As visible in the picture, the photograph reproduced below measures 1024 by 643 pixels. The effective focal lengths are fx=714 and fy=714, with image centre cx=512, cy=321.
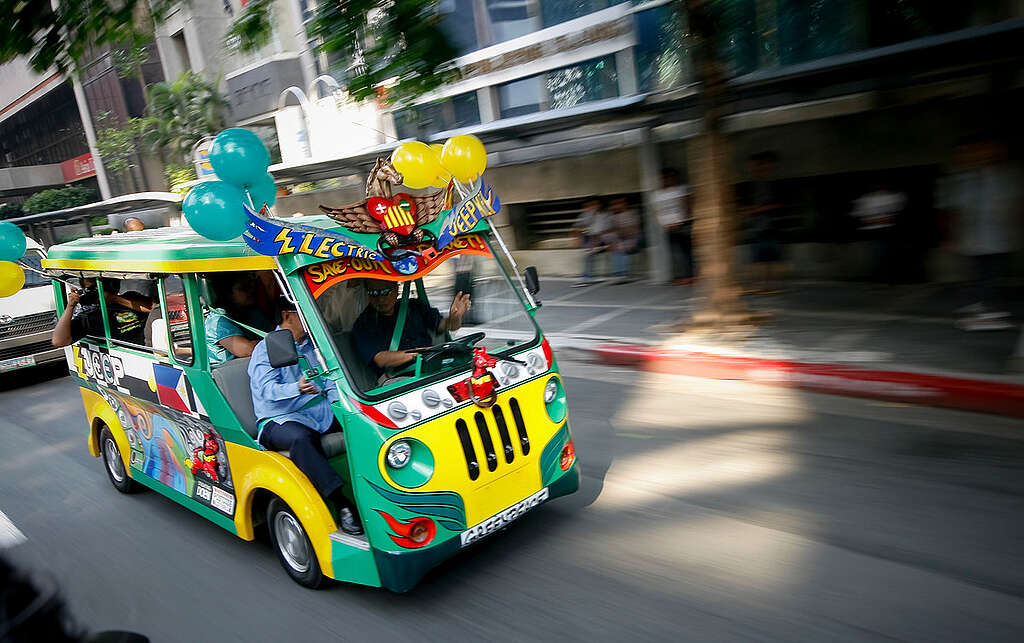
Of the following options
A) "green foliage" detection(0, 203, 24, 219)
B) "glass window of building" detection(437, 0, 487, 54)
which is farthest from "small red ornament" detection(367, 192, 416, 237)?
A: "green foliage" detection(0, 203, 24, 219)

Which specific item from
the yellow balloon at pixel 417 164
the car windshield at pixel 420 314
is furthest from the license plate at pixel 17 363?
the car windshield at pixel 420 314

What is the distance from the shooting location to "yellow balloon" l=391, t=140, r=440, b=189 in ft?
15.1

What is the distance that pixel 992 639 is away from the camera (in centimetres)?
307

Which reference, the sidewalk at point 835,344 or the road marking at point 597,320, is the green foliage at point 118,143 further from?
the sidewalk at point 835,344

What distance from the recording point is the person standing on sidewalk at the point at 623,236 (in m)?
12.2

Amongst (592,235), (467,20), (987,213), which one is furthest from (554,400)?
(467,20)

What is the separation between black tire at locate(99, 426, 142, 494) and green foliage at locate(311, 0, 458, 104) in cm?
381

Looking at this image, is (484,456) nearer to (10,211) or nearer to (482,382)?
(482,382)

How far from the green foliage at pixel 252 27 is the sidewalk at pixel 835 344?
15.8 feet

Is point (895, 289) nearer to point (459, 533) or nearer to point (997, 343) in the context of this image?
point (997, 343)

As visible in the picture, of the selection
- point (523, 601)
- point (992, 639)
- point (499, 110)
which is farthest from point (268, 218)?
point (499, 110)

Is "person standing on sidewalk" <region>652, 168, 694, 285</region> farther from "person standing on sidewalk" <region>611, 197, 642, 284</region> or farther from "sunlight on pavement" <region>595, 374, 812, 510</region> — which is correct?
"sunlight on pavement" <region>595, 374, 812, 510</region>

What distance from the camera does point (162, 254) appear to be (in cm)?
446

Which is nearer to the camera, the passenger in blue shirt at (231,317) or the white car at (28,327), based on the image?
the passenger in blue shirt at (231,317)
